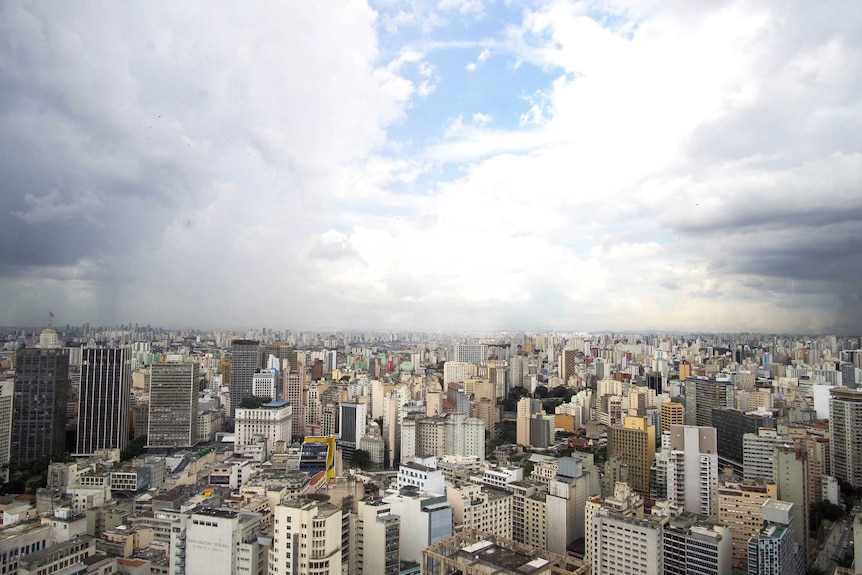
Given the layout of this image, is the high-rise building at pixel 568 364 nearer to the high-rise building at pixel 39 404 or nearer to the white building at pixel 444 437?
the white building at pixel 444 437

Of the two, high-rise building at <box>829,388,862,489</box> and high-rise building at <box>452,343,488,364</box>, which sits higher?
high-rise building at <box>452,343,488,364</box>

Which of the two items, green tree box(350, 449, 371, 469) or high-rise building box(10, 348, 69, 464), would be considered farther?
green tree box(350, 449, 371, 469)

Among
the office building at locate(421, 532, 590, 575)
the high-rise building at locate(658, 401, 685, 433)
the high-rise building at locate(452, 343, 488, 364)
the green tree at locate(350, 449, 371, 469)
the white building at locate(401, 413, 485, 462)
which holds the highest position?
the high-rise building at locate(452, 343, 488, 364)

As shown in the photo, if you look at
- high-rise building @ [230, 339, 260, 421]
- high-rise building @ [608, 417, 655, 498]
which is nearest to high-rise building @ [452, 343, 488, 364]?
high-rise building @ [230, 339, 260, 421]

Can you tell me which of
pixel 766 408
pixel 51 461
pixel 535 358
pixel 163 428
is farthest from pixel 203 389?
pixel 766 408

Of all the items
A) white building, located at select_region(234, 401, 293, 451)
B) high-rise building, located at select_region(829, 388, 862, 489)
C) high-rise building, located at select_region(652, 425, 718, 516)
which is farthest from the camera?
white building, located at select_region(234, 401, 293, 451)

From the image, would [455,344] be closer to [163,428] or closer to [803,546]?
[163,428]

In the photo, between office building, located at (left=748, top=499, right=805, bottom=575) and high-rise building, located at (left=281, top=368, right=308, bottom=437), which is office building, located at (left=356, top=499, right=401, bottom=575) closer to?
office building, located at (left=748, top=499, right=805, bottom=575)
